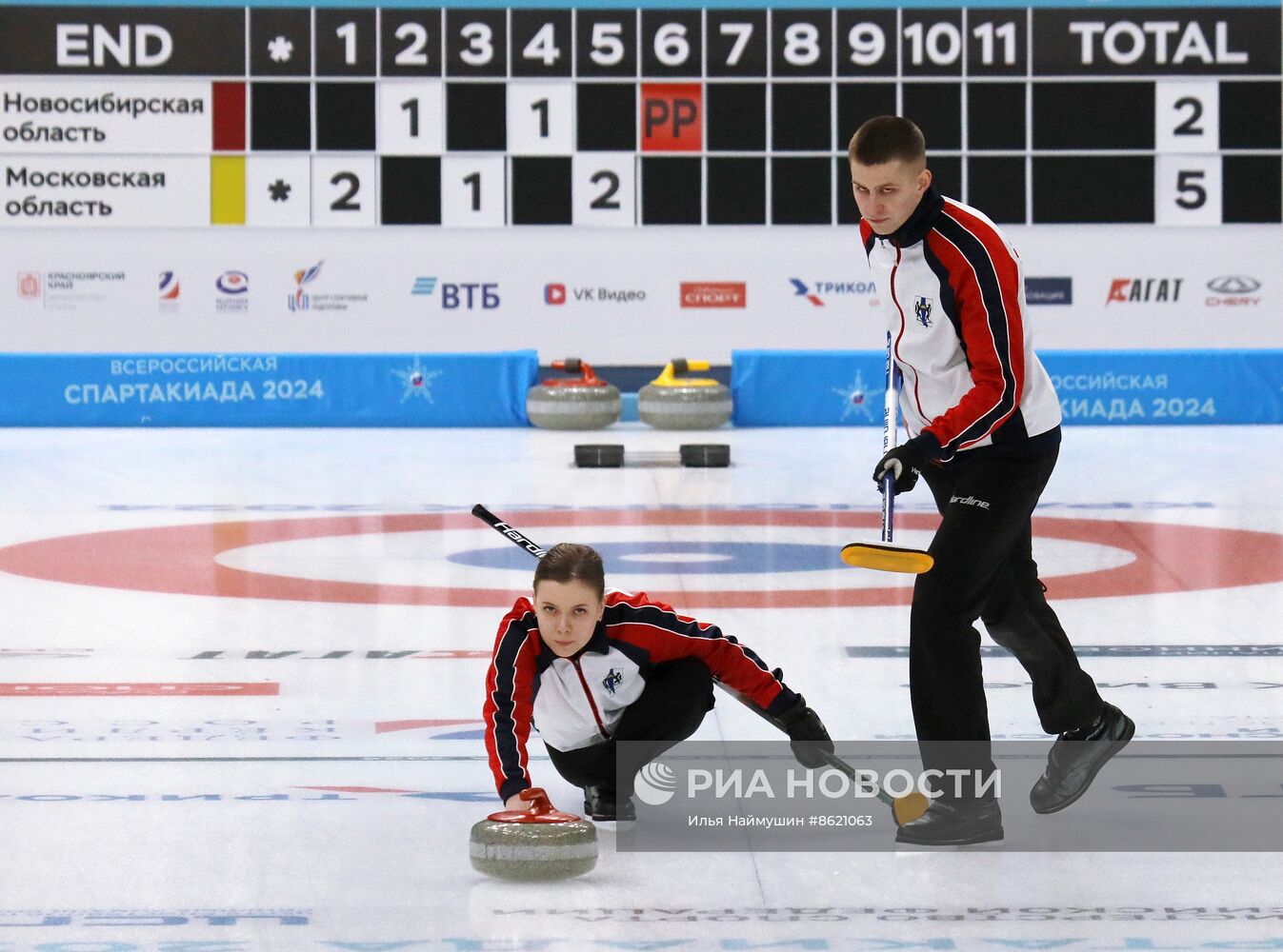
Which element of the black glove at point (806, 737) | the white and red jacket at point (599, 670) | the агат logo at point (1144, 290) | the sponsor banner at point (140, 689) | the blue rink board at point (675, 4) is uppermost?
the blue rink board at point (675, 4)

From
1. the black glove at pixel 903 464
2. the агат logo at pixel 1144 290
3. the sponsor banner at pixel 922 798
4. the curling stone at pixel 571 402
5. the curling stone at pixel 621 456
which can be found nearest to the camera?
the black glove at pixel 903 464

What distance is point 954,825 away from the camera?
149 inches

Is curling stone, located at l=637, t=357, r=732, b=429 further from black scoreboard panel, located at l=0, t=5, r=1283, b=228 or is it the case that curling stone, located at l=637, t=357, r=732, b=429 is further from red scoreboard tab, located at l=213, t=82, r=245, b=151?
red scoreboard tab, located at l=213, t=82, r=245, b=151

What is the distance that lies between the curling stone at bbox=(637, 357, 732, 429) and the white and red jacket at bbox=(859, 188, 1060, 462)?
1353cm

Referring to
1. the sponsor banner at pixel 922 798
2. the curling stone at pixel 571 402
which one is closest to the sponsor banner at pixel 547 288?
the curling stone at pixel 571 402

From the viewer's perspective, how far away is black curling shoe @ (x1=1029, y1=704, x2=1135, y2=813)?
13.1 feet

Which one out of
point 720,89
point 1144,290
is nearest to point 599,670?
point 720,89

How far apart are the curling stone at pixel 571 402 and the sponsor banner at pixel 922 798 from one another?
1310cm

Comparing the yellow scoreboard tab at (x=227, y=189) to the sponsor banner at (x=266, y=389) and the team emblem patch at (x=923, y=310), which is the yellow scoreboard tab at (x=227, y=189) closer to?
the sponsor banner at (x=266, y=389)

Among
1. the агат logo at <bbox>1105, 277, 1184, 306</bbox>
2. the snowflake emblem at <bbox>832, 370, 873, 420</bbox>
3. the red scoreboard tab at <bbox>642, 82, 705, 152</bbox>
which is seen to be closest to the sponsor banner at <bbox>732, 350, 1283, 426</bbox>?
the snowflake emblem at <bbox>832, 370, 873, 420</bbox>

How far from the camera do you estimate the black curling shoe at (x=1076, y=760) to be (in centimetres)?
400

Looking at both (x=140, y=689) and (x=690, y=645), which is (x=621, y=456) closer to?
(x=140, y=689)

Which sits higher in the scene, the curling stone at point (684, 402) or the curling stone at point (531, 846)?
the curling stone at point (684, 402)

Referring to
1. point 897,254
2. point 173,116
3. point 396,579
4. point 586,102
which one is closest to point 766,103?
point 586,102
